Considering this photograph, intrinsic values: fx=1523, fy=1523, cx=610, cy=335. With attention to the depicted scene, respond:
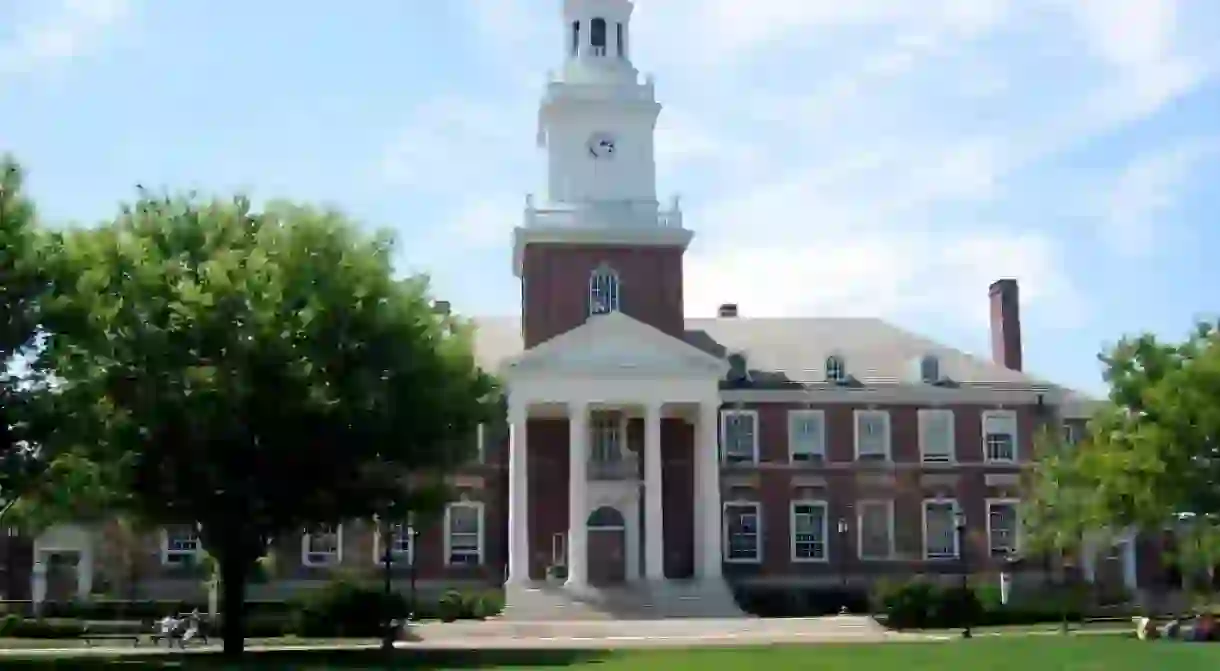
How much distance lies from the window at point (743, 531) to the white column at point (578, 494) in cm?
654

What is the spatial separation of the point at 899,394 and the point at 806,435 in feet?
13.1

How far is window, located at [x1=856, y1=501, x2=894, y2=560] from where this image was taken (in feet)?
190

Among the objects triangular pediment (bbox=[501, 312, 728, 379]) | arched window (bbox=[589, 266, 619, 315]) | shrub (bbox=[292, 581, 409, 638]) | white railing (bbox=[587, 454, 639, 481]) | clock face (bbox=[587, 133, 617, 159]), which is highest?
clock face (bbox=[587, 133, 617, 159])

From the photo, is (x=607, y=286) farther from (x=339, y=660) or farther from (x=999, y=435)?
(x=339, y=660)

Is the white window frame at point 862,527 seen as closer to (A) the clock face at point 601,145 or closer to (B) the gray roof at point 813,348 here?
(B) the gray roof at point 813,348

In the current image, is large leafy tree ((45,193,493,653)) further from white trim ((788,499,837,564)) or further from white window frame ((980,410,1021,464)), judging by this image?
white window frame ((980,410,1021,464))

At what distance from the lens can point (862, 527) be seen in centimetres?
5825

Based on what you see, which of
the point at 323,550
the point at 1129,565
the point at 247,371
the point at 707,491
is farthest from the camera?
the point at 1129,565

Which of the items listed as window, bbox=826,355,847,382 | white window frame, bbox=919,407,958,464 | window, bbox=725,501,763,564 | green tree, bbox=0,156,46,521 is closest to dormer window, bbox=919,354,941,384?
white window frame, bbox=919,407,958,464

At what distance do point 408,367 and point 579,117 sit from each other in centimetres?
2596

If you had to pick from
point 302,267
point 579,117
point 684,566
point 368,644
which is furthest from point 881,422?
point 302,267

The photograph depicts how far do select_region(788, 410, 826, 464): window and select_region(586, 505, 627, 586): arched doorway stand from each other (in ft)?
25.3

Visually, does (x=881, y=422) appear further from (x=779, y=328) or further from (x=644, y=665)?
(x=644, y=665)

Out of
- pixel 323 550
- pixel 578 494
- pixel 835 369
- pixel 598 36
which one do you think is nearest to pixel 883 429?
pixel 835 369
